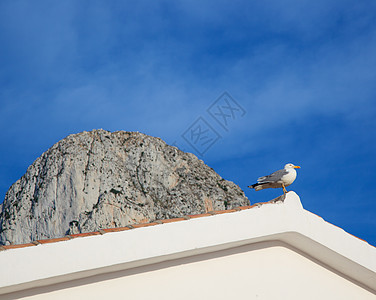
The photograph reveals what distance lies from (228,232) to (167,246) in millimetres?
815

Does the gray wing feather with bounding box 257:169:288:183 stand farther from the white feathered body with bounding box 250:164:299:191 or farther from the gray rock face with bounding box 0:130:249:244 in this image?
the gray rock face with bounding box 0:130:249:244

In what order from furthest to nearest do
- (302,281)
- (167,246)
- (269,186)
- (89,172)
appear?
1. (89,172)
2. (269,186)
3. (302,281)
4. (167,246)

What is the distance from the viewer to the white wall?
529cm

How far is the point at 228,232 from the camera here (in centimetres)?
573

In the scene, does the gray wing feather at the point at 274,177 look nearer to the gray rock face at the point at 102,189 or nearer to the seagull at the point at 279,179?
the seagull at the point at 279,179

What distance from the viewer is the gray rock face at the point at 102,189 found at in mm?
78750

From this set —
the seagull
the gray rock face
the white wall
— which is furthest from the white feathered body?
the gray rock face

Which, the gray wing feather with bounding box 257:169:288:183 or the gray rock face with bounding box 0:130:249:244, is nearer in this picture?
the gray wing feather with bounding box 257:169:288:183

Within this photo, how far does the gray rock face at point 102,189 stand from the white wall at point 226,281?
6814 cm

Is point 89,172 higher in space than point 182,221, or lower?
higher

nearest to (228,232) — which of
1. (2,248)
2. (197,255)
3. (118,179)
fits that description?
(197,255)

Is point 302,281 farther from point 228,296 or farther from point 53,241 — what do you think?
point 53,241

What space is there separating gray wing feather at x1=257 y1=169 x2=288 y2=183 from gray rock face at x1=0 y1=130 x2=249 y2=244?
67.4 m

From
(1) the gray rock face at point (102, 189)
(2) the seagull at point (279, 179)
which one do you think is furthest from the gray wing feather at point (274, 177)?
(1) the gray rock face at point (102, 189)
